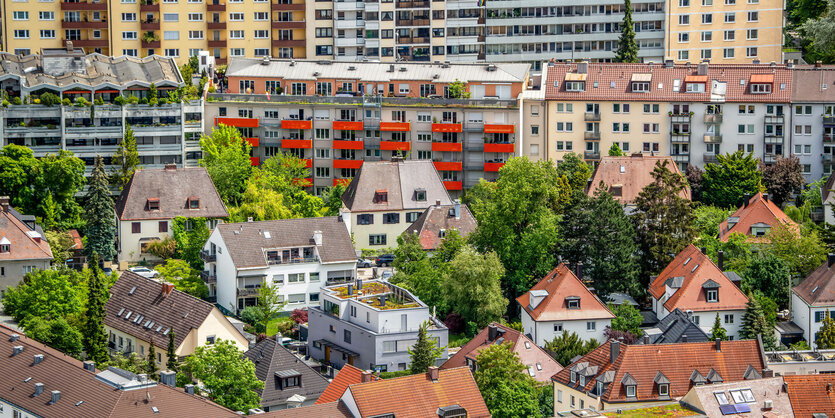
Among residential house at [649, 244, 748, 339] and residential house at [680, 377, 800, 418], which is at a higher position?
residential house at [649, 244, 748, 339]

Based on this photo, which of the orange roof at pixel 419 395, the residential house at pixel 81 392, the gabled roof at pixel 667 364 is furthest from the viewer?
the gabled roof at pixel 667 364

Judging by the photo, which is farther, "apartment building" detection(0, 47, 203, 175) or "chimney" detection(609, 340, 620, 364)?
"apartment building" detection(0, 47, 203, 175)

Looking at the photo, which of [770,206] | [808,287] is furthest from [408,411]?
[770,206]

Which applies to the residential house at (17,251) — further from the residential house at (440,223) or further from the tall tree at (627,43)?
the tall tree at (627,43)

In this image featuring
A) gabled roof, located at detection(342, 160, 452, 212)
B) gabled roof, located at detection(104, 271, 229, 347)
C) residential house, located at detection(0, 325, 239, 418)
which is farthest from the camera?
gabled roof, located at detection(342, 160, 452, 212)

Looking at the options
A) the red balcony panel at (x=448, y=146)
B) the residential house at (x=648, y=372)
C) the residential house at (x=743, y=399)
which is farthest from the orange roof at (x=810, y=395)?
the red balcony panel at (x=448, y=146)

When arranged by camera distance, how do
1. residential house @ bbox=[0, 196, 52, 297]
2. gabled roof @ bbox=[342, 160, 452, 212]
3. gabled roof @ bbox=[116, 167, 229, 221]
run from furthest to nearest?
gabled roof @ bbox=[342, 160, 452, 212] → gabled roof @ bbox=[116, 167, 229, 221] → residential house @ bbox=[0, 196, 52, 297]

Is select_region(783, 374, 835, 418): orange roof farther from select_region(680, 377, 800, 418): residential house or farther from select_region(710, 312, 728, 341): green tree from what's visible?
select_region(710, 312, 728, 341): green tree

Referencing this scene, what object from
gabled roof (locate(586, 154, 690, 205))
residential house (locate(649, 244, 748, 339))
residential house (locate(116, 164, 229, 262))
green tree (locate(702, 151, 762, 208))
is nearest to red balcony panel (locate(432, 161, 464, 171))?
gabled roof (locate(586, 154, 690, 205))
